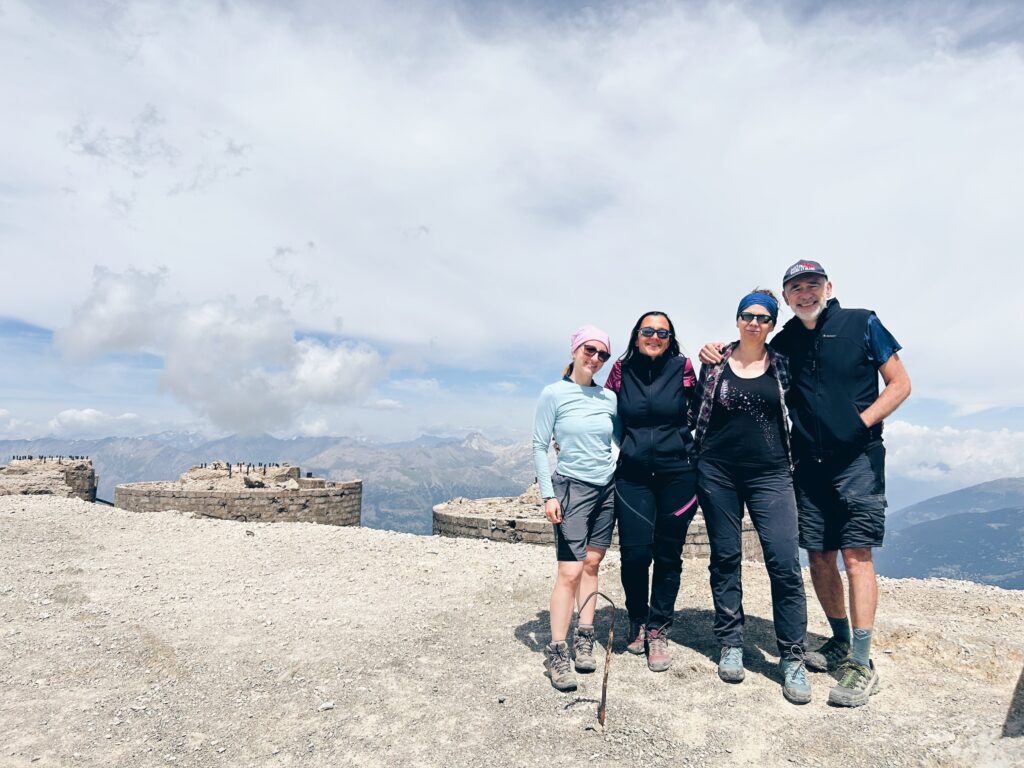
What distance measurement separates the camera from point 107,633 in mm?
6113

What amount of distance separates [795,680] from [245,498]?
1748 centimetres

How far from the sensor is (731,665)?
4684mm

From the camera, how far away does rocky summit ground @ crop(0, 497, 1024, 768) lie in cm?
386

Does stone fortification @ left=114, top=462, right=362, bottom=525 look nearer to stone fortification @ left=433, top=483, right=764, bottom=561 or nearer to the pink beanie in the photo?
stone fortification @ left=433, top=483, right=764, bottom=561

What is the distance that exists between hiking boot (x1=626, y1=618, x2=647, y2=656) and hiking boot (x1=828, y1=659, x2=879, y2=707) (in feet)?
4.99

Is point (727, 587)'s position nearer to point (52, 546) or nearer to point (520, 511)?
point (52, 546)

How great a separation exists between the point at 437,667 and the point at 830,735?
10.2 ft

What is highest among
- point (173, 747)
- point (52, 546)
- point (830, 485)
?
point (830, 485)

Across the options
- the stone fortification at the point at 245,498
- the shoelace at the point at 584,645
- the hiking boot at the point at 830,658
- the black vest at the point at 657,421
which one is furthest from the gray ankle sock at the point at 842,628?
the stone fortification at the point at 245,498

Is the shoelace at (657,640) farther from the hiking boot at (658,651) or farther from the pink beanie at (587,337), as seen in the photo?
the pink beanie at (587,337)

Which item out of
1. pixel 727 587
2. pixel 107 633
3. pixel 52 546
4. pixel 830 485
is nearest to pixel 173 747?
pixel 107 633

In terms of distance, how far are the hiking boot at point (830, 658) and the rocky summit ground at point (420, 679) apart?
0.57 feet

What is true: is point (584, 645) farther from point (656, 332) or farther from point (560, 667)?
point (656, 332)

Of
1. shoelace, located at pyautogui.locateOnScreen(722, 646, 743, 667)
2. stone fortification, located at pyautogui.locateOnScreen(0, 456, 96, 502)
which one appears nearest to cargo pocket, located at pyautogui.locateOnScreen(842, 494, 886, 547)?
shoelace, located at pyautogui.locateOnScreen(722, 646, 743, 667)
